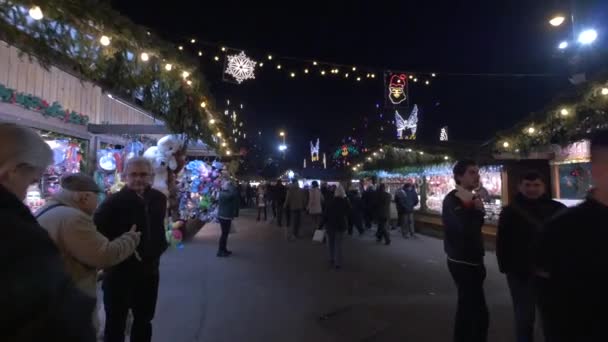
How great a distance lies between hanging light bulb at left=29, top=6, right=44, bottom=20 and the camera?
2.35 metres

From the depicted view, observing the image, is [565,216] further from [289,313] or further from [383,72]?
[383,72]

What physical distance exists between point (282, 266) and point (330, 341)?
3.65m

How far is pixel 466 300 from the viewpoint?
329cm

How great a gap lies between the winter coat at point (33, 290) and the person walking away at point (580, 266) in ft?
5.73

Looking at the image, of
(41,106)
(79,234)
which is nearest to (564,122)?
(79,234)

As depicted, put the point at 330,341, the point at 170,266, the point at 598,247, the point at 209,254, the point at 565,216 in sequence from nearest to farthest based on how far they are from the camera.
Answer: the point at 598,247 < the point at 565,216 < the point at 330,341 < the point at 170,266 < the point at 209,254

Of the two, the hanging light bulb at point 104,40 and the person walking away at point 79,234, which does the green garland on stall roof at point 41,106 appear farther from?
the person walking away at point 79,234

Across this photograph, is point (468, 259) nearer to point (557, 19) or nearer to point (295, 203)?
point (295, 203)

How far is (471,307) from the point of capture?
10.7 ft

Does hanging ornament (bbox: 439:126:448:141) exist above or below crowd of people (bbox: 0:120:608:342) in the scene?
above

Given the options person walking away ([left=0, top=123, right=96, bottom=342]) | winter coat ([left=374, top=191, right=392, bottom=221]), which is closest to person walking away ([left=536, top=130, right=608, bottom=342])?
person walking away ([left=0, top=123, right=96, bottom=342])

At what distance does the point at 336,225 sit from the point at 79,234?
5.94m

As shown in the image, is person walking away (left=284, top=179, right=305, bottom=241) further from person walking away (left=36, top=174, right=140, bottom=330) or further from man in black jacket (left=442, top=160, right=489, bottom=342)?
person walking away (left=36, top=174, right=140, bottom=330)

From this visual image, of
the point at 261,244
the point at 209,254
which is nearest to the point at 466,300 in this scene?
the point at 209,254
